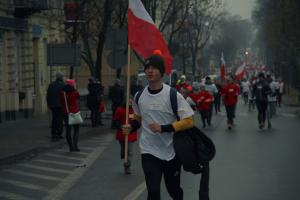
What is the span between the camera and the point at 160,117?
28.7 feet

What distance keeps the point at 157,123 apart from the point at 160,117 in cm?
8

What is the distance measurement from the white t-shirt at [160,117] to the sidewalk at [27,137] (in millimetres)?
9489

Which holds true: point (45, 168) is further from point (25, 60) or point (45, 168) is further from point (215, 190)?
point (25, 60)

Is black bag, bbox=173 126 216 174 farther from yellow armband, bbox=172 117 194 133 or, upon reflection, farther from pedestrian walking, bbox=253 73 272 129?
pedestrian walking, bbox=253 73 272 129

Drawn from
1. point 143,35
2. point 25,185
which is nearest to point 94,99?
point 25,185

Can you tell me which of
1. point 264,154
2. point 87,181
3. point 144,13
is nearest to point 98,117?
point 264,154

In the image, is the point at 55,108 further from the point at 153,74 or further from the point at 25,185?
the point at 153,74

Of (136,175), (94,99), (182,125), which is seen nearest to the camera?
(182,125)

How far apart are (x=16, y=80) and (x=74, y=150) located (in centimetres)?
1561

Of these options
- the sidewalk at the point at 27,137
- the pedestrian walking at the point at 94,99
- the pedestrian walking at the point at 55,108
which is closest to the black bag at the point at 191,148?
the sidewalk at the point at 27,137

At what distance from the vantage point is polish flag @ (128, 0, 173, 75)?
10.6 m

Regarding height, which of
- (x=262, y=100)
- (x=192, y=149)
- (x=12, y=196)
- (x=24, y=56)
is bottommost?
(x=12, y=196)

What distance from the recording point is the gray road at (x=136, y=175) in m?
12.7

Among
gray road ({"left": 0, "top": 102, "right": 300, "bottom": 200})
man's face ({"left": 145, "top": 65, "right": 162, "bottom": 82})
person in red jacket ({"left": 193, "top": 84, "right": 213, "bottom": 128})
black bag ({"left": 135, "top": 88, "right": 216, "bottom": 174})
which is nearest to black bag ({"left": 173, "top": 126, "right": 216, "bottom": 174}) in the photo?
black bag ({"left": 135, "top": 88, "right": 216, "bottom": 174})
